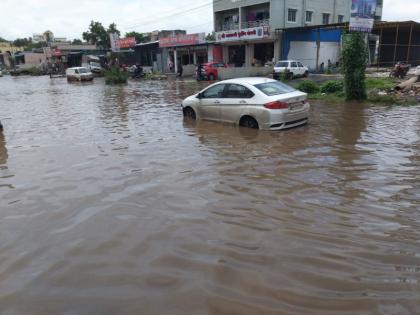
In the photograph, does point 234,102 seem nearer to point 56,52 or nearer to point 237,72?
point 237,72

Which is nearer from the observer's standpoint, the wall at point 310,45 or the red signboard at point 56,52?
the wall at point 310,45

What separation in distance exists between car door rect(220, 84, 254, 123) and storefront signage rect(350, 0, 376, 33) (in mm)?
7537

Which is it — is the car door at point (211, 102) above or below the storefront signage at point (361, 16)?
below

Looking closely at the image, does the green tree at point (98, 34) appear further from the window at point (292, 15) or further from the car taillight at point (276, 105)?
the car taillight at point (276, 105)

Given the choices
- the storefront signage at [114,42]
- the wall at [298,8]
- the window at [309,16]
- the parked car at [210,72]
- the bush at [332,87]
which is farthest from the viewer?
the storefront signage at [114,42]

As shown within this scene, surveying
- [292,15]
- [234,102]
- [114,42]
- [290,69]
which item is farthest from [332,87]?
[114,42]

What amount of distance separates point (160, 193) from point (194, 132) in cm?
514

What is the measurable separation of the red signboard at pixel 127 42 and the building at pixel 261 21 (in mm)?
14718

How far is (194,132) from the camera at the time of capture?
1109 cm

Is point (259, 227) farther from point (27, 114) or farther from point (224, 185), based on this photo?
point (27, 114)

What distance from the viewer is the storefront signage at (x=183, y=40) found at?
42.8 m

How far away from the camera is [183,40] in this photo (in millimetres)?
44656

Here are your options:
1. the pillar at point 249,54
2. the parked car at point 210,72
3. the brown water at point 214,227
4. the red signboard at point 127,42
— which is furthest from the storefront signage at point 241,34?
the brown water at point 214,227

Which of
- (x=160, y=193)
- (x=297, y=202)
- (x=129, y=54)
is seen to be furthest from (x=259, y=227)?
(x=129, y=54)
